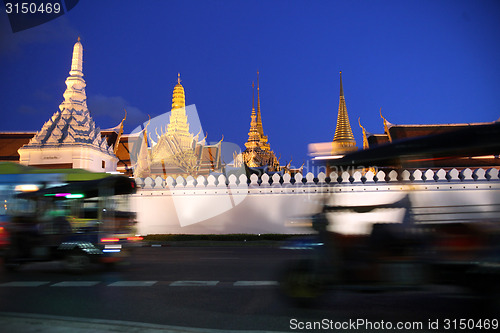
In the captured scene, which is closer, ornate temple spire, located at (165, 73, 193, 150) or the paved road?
the paved road

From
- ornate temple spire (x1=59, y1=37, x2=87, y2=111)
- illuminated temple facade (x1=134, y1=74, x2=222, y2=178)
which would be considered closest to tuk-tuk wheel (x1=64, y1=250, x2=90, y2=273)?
ornate temple spire (x1=59, y1=37, x2=87, y2=111)

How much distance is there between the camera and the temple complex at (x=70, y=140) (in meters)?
26.7

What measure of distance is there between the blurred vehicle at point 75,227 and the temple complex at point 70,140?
18317 millimetres

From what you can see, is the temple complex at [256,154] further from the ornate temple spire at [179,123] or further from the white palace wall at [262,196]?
the white palace wall at [262,196]

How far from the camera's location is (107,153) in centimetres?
2981

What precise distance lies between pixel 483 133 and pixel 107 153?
2858cm

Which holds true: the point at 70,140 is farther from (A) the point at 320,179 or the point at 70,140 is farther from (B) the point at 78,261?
(B) the point at 78,261

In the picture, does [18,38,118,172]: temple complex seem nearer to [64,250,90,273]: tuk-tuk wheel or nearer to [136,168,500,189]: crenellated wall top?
[136,168,500,189]: crenellated wall top

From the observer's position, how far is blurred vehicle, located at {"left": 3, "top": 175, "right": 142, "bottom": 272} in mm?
8477

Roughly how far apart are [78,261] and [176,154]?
89.3ft

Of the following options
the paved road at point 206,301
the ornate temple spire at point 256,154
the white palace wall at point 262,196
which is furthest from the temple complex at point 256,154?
the paved road at point 206,301

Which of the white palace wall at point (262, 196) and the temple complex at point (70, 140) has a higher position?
the temple complex at point (70, 140)

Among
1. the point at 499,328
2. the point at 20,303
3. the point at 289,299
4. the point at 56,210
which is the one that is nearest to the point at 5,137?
the point at 56,210

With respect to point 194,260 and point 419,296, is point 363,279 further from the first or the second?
point 194,260
